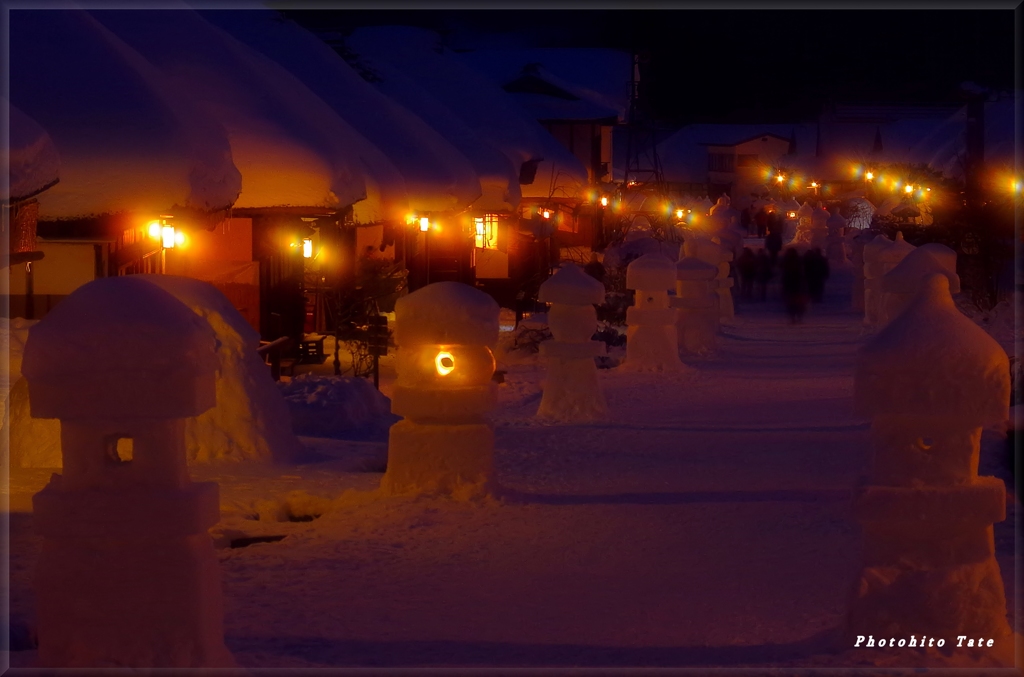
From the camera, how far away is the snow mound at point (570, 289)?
12039mm

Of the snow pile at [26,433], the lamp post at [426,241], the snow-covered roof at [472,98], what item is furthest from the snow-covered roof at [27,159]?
the snow-covered roof at [472,98]

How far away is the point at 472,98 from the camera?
29.7 metres

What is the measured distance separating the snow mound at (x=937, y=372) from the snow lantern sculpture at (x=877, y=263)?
15844 mm

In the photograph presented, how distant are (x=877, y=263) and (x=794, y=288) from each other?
248cm

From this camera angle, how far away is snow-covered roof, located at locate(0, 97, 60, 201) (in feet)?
24.0

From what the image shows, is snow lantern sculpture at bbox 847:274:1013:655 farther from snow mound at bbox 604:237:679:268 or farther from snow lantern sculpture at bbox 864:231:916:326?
snow mound at bbox 604:237:679:268

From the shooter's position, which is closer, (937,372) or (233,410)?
(937,372)

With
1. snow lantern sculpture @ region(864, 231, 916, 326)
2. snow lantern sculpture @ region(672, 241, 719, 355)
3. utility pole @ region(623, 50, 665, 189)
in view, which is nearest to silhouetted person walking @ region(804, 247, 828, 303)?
snow lantern sculpture @ region(864, 231, 916, 326)

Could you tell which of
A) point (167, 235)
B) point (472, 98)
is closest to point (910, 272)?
point (167, 235)

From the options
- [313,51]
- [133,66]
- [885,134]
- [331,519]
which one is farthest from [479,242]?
[885,134]

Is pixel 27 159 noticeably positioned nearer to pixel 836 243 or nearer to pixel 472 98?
pixel 472 98

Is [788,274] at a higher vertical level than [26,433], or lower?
higher

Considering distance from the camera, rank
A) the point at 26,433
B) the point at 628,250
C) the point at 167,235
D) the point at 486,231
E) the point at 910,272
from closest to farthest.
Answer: the point at 26,433 < the point at 167,235 < the point at 910,272 < the point at 486,231 < the point at 628,250

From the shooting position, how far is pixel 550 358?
41.4 feet
